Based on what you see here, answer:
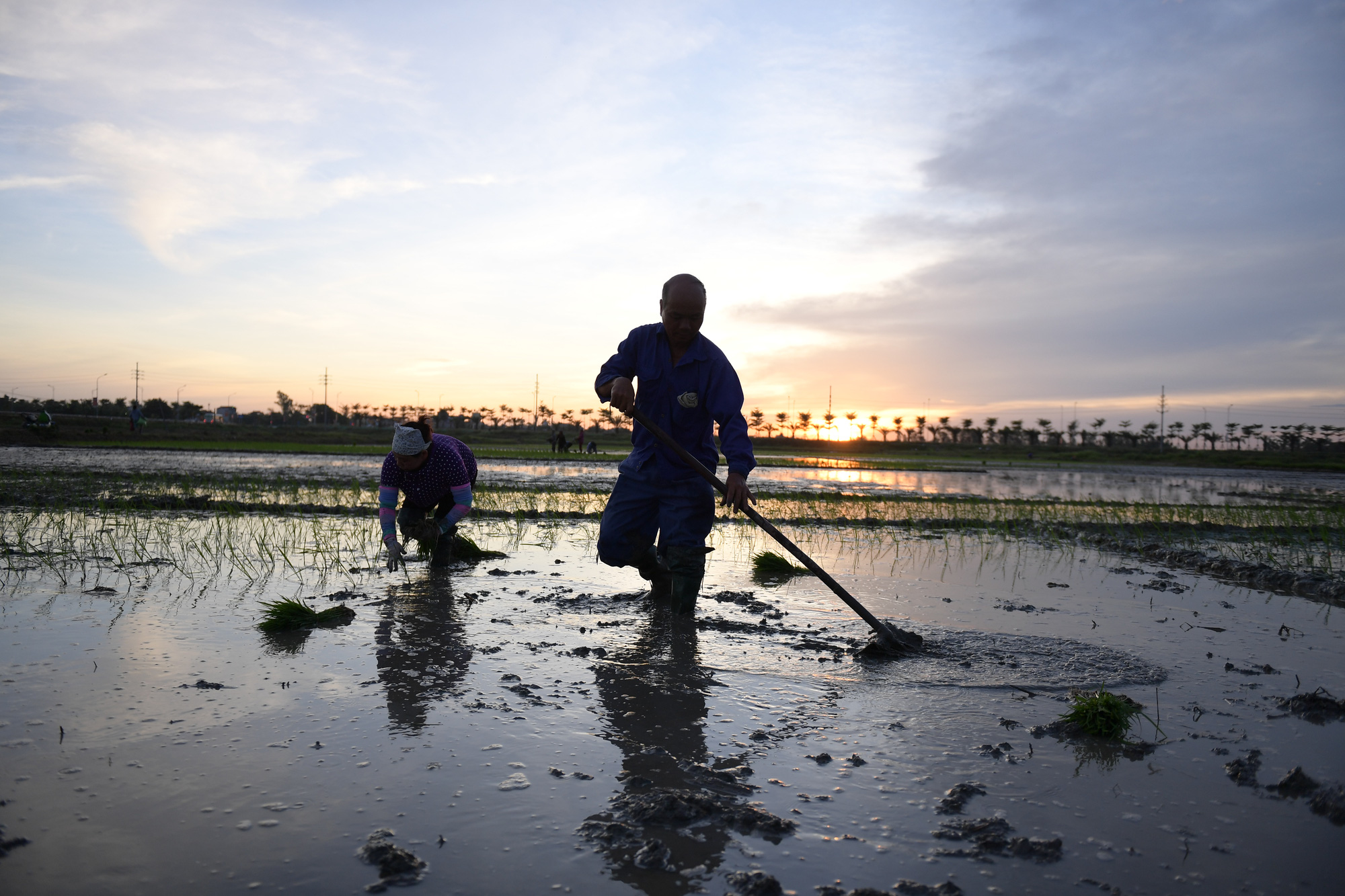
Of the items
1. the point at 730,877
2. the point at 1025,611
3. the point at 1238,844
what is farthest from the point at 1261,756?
the point at 1025,611

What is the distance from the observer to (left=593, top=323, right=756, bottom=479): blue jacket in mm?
3947

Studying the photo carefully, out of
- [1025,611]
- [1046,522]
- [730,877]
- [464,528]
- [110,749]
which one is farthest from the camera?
[1046,522]

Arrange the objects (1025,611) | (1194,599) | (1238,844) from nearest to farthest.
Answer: (1238,844)
(1025,611)
(1194,599)

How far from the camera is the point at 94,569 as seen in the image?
4738 millimetres

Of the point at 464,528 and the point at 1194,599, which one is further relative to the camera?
the point at 464,528

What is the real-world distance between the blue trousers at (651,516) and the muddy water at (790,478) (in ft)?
30.8

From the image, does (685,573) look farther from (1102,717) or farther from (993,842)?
(993,842)

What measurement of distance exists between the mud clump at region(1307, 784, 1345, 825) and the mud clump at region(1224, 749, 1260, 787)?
5.5 inches

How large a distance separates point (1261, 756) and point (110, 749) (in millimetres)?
3471

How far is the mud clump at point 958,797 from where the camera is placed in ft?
6.43

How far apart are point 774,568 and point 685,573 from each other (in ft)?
6.26

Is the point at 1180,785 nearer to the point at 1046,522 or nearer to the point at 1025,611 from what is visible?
the point at 1025,611

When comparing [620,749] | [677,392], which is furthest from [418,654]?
[677,392]

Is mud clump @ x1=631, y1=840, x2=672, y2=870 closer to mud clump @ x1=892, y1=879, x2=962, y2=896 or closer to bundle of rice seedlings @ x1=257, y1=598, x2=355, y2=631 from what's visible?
mud clump @ x1=892, y1=879, x2=962, y2=896
